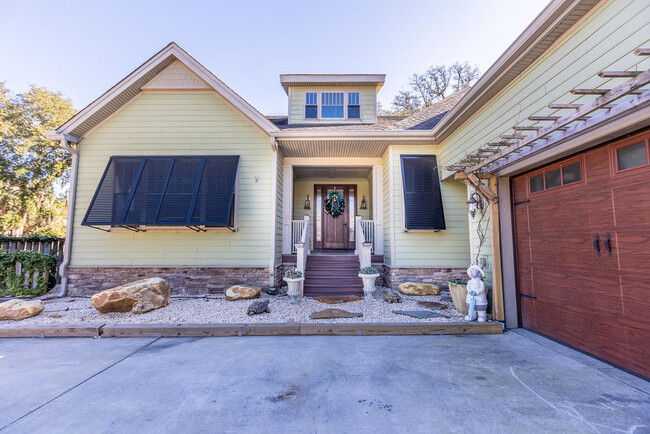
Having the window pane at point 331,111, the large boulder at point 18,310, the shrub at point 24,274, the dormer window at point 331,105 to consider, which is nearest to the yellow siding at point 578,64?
the dormer window at point 331,105

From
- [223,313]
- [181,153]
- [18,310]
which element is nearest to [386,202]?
[223,313]

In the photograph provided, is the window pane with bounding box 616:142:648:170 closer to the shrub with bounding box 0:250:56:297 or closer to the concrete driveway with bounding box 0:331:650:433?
the concrete driveway with bounding box 0:331:650:433

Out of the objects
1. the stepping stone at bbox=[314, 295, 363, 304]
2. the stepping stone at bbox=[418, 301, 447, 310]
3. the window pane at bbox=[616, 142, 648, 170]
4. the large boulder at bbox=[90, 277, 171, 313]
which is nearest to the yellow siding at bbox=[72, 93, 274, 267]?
the large boulder at bbox=[90, 277, 171, 313]

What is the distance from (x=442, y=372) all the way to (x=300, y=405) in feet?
4.80

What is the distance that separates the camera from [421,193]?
6.43 metres

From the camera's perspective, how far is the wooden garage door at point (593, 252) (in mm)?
2531

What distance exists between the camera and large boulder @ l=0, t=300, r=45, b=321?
4.38 meters

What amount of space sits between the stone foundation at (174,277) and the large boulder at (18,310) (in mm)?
1608

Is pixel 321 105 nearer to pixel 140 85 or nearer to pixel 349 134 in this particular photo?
pixel 349 134

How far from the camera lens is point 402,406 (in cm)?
214

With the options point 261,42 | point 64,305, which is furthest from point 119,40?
point 64,305

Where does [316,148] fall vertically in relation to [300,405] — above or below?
above

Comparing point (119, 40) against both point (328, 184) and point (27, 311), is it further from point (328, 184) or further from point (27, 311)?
point (27, 311)

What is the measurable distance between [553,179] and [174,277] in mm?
7137
